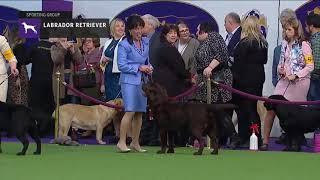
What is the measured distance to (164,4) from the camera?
11523mm

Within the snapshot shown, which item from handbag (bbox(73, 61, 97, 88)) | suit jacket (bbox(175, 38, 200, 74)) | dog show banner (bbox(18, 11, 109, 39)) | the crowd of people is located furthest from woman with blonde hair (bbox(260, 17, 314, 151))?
handbag (bbox(73, 61, 97, 88))

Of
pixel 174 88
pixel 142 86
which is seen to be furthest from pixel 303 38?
pixel 142 86

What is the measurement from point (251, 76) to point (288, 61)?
1.79ft

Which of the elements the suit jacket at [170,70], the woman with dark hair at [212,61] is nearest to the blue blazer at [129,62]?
the suit jacket at [170,70]

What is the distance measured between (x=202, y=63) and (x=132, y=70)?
127 centimetres

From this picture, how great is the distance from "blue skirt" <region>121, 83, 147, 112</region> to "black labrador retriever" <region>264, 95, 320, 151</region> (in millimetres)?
1798

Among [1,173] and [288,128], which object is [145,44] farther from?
[1,173]

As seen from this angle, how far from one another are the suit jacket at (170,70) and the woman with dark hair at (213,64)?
0.86 feet

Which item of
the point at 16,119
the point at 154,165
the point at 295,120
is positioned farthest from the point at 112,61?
the point at 154,165

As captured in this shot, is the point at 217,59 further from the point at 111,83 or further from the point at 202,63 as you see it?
the point at 111,83

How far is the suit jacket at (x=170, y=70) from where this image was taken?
9562mm

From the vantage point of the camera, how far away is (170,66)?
966 cm

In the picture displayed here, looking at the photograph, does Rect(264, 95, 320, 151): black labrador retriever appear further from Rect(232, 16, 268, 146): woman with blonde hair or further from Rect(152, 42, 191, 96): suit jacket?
Rect(152, 42, 191, 96): suit jacket

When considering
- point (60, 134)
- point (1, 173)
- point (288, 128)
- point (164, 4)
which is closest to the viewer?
point (1, 173)
